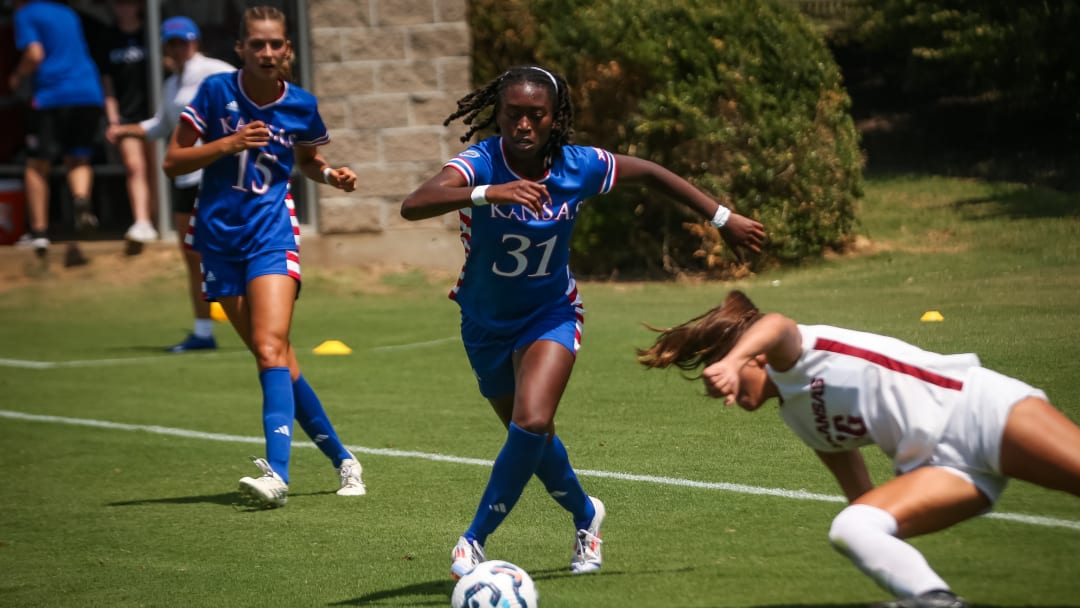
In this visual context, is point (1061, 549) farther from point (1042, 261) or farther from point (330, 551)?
point (1042, 261)

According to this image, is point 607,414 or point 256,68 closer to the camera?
point 256,68

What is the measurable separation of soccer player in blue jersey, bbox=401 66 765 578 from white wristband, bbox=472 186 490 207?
18cm

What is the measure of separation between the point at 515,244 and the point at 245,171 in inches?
103

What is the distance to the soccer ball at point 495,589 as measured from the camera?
5.18 m

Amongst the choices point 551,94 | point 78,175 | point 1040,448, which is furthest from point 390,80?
point 1040,448

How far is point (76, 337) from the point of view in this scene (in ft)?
47.7

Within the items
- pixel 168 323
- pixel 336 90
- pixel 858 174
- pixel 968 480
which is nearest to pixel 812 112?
pixel 858 174

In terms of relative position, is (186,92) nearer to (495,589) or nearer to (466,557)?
(466,557)

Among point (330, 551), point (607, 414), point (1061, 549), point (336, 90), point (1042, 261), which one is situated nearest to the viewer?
point (1061, 549)

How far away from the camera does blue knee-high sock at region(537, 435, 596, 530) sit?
232 inches

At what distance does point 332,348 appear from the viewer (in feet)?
42.0

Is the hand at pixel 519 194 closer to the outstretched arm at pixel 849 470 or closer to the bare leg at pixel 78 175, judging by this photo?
the outstretched arm at pixel 849 470

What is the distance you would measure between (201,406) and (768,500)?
5162 millimetres

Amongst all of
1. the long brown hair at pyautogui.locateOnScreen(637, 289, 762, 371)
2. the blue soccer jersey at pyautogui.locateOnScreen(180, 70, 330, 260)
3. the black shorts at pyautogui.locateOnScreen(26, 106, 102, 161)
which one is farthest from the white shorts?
the black shorts at pyautogui.locateOnScreen(26, 106, 102, 161)
